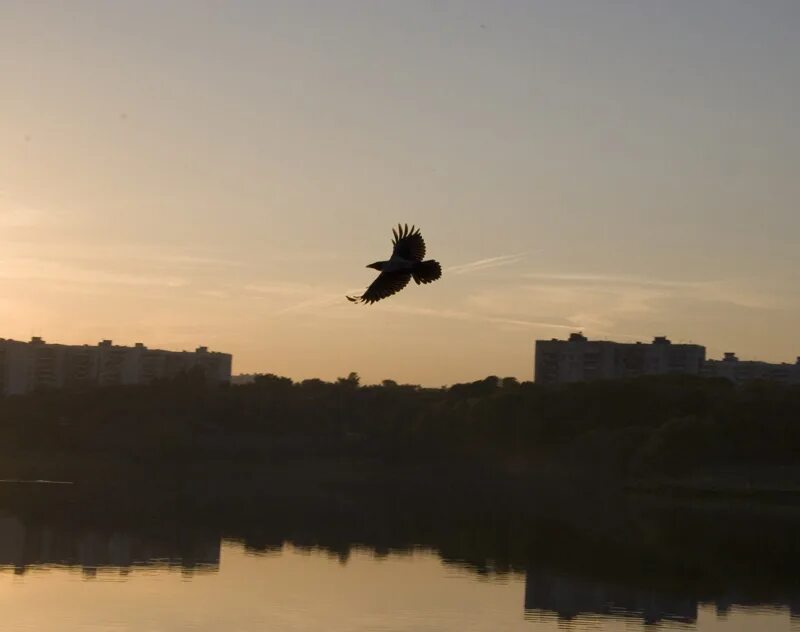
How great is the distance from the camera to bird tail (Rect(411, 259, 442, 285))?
49.4 feet

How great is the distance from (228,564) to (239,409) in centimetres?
5060

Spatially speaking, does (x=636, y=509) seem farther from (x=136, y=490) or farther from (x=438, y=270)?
(x=438, y=270)

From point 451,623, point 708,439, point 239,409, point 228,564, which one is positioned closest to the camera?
point 451,623

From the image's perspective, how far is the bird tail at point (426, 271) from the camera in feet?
49.4

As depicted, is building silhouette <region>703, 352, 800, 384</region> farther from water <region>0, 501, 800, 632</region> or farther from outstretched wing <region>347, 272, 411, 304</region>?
outstretched wing <region>347, 272, 411, 304</region>

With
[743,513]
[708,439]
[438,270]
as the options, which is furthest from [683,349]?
[438,270]

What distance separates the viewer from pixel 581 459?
75.9 metres

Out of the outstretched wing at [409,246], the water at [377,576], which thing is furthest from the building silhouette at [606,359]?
the outstretched wing at [409,246]

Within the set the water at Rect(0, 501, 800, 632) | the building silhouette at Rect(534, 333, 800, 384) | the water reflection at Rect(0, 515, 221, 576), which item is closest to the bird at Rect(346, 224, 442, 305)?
the water at Rect(0, 501, 800, 632)

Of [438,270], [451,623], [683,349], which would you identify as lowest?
[451,623]

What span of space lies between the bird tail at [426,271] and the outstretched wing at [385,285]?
185mm

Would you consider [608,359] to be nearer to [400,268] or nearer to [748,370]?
[748,370]

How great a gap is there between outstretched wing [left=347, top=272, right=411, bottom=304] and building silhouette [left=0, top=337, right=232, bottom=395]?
11286 centimetres

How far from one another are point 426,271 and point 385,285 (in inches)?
22.4
